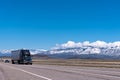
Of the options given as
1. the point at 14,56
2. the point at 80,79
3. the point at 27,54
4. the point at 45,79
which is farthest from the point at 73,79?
the point at 14,56

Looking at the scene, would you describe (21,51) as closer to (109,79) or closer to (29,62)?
(29,62)

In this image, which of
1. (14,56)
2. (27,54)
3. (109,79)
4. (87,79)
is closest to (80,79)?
(87,79)

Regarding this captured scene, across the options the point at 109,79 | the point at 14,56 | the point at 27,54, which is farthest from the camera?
the point at 14,56

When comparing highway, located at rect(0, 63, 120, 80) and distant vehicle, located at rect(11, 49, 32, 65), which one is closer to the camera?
highway, located at rect(0, 63, 120, 80)

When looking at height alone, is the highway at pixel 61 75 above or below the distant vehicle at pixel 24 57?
below

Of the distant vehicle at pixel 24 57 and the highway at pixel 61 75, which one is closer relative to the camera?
the highway at pixel 61 75

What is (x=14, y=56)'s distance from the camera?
107812mm

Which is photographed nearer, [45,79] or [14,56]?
[45,79]

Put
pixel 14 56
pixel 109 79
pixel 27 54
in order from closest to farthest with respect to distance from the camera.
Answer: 1. pixel 109 79
2. pixel 27 54
3. pixel 14 56

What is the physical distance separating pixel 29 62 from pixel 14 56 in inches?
501

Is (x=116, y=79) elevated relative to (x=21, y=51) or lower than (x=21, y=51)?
lower

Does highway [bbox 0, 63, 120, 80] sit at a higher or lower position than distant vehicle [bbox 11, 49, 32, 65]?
lower

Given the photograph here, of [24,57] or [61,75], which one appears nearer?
[61,75]

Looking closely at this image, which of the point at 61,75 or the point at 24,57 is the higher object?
the point at 24,57
